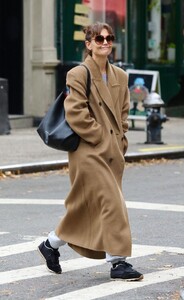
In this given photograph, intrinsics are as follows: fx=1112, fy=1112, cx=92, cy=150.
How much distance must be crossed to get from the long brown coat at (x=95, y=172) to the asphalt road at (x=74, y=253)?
324 millimetres

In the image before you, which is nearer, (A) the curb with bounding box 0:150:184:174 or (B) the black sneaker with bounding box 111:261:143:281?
(B) the black sneaker with bounding box 111:261:143:281

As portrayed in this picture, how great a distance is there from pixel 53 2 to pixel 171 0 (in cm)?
413

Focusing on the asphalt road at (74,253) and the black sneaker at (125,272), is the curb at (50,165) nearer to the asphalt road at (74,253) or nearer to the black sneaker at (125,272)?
the asphalt road at (74,253)

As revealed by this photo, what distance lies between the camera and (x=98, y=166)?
7945 millimetres

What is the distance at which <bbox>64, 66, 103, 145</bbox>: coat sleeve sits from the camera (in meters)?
7.93

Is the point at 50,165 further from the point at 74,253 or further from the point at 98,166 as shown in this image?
the point at 98,166

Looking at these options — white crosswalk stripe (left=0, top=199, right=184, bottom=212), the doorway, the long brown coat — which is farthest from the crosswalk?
the doorway

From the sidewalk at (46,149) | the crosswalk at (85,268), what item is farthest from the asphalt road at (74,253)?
the sidewalk at (46,149)

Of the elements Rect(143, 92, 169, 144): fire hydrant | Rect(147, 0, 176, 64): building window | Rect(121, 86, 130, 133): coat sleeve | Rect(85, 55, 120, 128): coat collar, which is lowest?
Rect(143, 92, 169, 144): fire hydrant

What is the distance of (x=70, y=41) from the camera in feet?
71.5

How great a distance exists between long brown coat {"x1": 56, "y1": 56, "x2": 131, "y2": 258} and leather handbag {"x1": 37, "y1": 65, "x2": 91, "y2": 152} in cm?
5

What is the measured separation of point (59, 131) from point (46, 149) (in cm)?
974

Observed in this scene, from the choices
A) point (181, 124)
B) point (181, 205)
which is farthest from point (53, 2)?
point (181, 205)

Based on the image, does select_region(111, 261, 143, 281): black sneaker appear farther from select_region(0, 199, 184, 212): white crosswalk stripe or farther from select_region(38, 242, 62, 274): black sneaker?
select_region(0, 199, 184, 212): white crosswalk stripe
